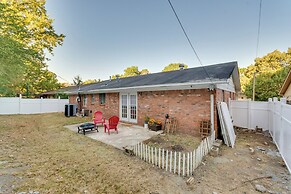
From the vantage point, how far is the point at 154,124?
7883 mm

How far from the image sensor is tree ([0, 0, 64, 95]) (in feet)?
26.1

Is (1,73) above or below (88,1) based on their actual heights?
below

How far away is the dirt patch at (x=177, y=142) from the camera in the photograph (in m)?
5.34

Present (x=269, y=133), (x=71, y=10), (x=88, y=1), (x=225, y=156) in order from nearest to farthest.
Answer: (x=225, y=156), (x=269, y=133), (x=88, y=1), (x=71, y=10)

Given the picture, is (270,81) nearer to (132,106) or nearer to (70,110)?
(132,106)

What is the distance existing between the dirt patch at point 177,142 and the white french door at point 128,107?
3610 millimetres

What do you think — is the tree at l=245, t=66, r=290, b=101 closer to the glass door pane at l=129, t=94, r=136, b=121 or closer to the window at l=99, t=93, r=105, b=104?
the glass door pane at l=129, t=94, r=136, b=121

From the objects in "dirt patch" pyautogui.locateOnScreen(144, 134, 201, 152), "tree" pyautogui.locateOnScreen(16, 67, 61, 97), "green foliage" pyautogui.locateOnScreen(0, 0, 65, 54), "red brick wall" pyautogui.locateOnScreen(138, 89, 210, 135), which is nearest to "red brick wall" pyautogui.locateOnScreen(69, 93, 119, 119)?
"red brick wall" pyautogui.locateOnScreen(138, 89, 210, 135)

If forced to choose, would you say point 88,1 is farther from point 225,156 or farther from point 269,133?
point 269,133

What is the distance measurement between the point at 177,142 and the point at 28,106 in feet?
61.0

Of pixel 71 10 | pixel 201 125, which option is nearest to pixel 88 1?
pixel 71 10

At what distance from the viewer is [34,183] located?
10.3 ft

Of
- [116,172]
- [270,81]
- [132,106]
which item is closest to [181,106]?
[132,106]

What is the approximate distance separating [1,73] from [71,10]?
7.70 meters
